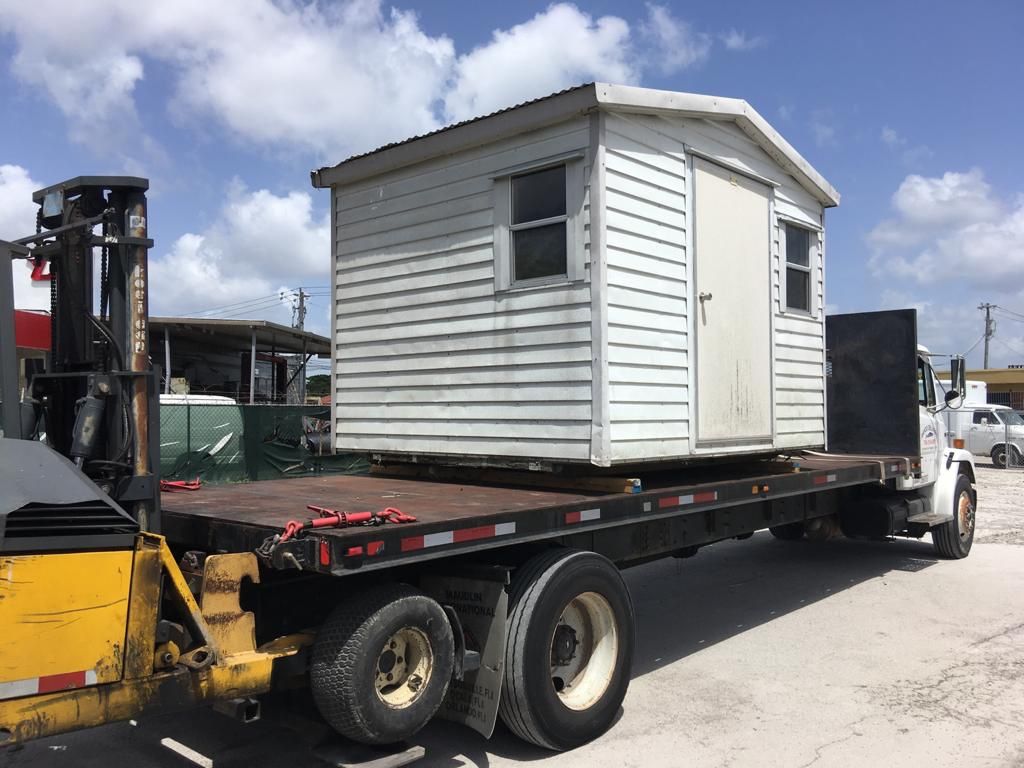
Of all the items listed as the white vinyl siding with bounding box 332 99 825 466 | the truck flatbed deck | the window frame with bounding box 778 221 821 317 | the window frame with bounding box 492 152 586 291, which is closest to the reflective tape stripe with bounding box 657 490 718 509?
the truck flatbed deck

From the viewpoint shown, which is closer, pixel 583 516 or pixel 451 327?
pixel 583 516

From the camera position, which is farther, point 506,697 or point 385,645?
point 506,697

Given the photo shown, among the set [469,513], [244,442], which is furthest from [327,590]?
[244,442]

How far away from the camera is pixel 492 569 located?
439cm

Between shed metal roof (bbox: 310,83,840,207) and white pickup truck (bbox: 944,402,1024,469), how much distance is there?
20.1m

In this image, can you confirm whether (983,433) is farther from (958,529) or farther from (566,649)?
(566,649)

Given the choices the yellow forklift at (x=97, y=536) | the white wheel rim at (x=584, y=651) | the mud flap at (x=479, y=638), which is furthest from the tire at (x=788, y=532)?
the yellow forklift at (x=97, y=536)

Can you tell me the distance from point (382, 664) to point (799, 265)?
589cm

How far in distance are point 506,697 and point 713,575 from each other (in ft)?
18.4

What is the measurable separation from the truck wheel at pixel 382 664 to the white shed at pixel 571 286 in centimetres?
184

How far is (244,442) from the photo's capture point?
1458cm

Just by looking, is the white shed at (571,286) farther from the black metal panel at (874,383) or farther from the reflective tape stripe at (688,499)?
the black metal panel at (874,383)

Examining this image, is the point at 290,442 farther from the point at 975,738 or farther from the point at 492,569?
the point at 975,738

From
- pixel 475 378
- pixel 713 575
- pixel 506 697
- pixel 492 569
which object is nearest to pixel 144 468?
pixel 492 569
